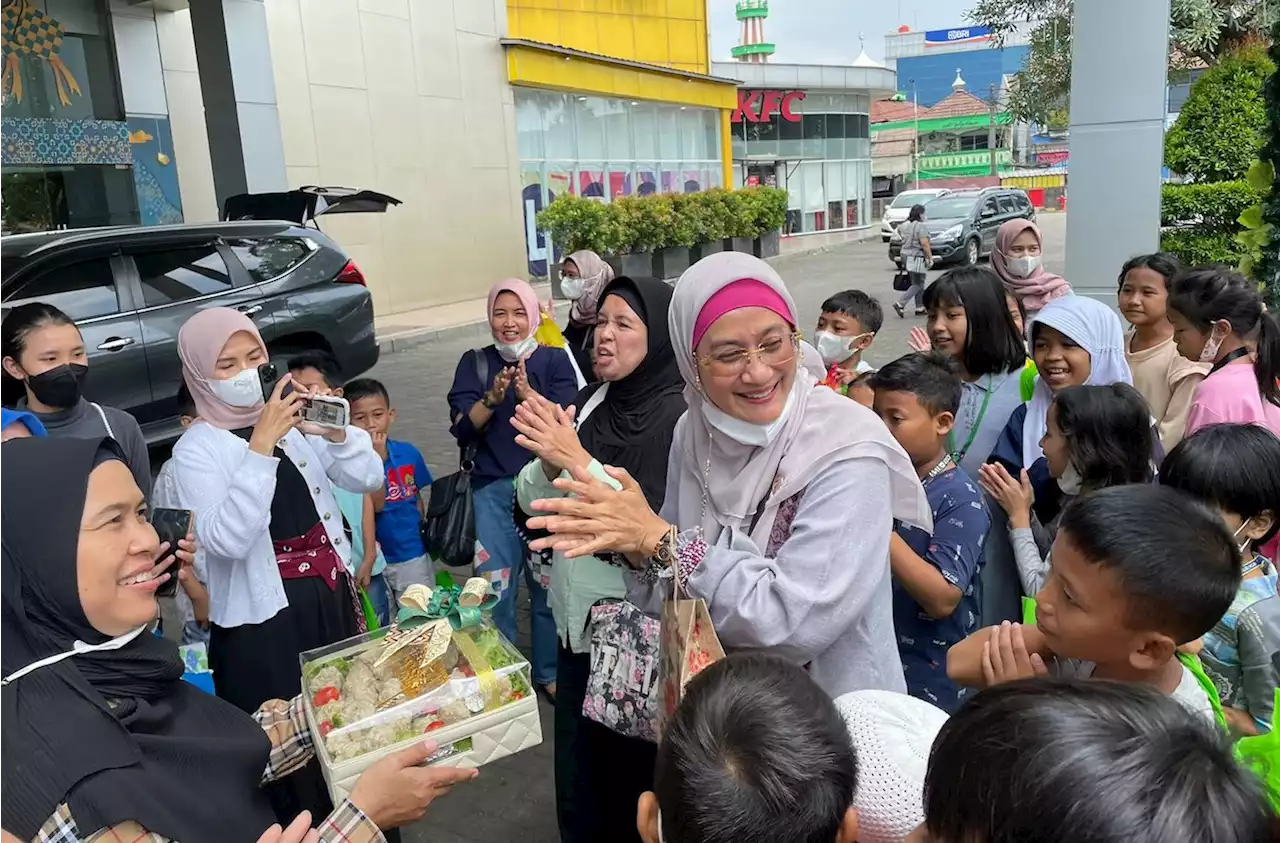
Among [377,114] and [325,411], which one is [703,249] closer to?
[377,114]

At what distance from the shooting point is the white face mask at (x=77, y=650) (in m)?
1.46

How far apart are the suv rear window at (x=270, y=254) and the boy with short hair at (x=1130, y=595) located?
22.4 feet

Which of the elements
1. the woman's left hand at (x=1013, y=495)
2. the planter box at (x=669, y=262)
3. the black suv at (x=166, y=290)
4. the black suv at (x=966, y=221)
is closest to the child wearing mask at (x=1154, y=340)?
the woman's left hand at (x=1013, y=495)

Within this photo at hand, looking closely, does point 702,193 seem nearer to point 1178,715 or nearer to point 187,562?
point 187,562

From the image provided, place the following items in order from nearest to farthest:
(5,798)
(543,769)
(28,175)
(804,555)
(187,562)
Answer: (5,798)
(804,555)
(187,562)
(543,769)
(28,175)

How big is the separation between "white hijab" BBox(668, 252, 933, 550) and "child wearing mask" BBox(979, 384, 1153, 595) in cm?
84

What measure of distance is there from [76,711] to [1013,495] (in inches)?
93.7

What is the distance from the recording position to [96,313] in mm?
6105

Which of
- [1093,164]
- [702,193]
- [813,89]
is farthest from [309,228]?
[813,89]

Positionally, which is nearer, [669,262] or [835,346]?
[835,346]

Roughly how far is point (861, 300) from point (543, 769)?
2.52m

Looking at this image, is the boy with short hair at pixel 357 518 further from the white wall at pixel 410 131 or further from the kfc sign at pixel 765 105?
the kfc sign at pixel 765 105

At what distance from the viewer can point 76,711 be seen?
1.46 m

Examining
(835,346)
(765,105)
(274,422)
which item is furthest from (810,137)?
(274,422)
